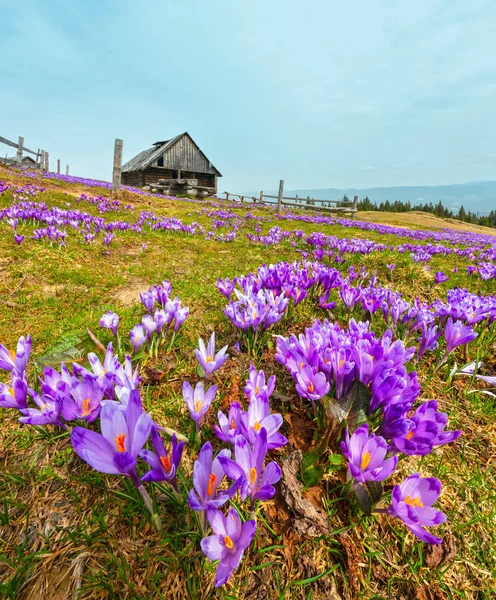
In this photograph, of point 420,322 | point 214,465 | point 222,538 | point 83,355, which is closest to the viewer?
point 222,538

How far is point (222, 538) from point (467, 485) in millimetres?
1267

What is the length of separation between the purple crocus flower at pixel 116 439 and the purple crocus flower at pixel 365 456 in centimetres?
70

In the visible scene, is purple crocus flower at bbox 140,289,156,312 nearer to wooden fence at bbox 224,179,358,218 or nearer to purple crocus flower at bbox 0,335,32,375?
purple crocus flower at bbox 0,335,32,375

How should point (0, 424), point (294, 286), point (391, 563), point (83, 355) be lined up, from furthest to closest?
point (294, 286) → point (83, 355) → point (0, 424) → point (391, 563)

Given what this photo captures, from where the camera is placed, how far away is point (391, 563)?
3.73 ft

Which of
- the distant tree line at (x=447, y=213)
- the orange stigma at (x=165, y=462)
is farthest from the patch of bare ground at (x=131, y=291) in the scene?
the distant tree line at (x=447, y=213)

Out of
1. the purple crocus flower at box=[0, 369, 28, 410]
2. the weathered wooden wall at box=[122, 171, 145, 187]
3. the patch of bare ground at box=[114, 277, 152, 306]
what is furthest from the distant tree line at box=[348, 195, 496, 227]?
the purple crocus flower at box=[0, 369, 28, 410]

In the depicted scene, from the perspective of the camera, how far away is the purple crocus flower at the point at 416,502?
957mm

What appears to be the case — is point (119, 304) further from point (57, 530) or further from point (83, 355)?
point (57, 530)

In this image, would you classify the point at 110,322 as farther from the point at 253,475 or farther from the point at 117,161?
the point at 117,161

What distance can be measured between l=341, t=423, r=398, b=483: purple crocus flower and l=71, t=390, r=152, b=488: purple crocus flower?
0.70m

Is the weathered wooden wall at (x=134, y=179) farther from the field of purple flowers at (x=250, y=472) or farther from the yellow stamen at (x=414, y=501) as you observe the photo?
the yellow stamen at (x=414, y=501)

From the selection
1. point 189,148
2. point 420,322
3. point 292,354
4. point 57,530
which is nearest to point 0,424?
point 57,530

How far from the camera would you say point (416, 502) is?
1034 millimetres
